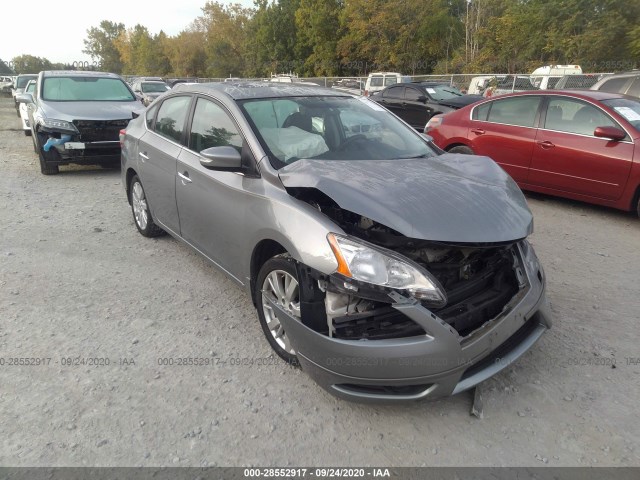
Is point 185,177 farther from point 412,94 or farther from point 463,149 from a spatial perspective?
point 412,94

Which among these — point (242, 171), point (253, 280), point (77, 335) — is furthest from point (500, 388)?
point (77, 335)

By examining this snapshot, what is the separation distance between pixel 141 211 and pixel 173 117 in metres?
1.33

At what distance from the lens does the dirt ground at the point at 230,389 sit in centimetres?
238

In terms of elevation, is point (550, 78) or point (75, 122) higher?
point (75, 122)

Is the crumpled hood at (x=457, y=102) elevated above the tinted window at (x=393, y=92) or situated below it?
below

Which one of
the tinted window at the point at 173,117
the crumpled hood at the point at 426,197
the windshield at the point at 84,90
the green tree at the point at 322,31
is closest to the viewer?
the crumpled hood at the point at 426,197

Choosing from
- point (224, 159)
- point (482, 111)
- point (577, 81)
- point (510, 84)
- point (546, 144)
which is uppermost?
point (224, 159)

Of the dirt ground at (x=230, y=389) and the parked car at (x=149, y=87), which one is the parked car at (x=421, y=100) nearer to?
the dirt ground at (x=230, y=389)

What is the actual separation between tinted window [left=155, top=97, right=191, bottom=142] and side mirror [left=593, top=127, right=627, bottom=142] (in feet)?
15.8

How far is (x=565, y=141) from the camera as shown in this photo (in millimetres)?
6195

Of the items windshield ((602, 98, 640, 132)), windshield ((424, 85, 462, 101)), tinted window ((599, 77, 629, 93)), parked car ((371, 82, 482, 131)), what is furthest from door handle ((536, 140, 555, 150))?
windshield ((424, 85, 462, 101))

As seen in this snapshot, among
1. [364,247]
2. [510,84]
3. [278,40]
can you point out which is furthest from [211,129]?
[278,40]

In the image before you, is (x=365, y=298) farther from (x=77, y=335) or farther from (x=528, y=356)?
(x=77, y=335)

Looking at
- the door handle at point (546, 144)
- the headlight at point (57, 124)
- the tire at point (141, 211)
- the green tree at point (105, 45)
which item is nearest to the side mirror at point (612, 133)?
the door handle at point (546, 144)
